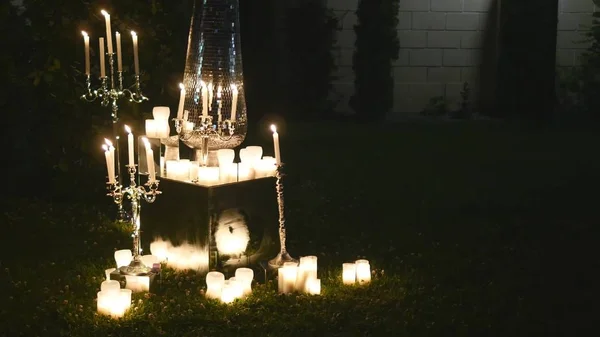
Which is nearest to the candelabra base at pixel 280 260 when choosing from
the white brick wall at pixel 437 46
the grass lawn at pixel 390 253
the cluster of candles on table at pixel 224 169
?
the grass lawn at pixel 390 253

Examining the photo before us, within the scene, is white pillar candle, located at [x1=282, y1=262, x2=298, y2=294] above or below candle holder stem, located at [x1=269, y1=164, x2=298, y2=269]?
below

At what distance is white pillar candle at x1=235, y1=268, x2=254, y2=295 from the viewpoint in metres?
4.64

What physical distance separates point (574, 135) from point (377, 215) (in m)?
4.35

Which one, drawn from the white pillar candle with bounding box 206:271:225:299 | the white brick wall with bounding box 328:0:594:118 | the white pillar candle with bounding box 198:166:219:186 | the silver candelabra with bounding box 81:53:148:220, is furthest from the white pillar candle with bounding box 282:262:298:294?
the white brick wall with bounding box 328:0:594:118

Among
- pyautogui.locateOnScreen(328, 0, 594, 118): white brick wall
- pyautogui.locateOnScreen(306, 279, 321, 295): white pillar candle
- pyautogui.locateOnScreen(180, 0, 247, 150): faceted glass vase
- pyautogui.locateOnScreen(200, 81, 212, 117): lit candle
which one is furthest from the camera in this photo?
pyautogui.locateOnScreen(328, 0, 594, 118): white brick wall

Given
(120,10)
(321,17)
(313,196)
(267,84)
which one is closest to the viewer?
(120,10)

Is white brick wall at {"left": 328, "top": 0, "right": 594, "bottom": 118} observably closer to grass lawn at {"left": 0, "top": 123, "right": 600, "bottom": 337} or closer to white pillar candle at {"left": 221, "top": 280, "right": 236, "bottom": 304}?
grass lawn at {"left": 0, "top": 123, "right": 600, "bottom": 337}

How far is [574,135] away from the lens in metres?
10.1

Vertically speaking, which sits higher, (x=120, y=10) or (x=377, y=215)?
(x=120, y=10)

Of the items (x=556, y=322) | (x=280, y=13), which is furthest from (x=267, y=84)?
(x=556, y=322)

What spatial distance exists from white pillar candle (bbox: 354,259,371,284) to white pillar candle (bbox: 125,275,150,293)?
3.60 ft

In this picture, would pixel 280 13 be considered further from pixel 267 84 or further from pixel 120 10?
pixel 120 10

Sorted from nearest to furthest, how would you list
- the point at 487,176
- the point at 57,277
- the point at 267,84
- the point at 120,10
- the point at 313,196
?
the point at 57,277, the point at 120,10, the point at 313,196, the point at 487,176, the point at 267,84

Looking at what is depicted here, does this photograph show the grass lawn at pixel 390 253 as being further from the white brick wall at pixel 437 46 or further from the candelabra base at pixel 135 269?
the white brick wall at pixel 437 46
